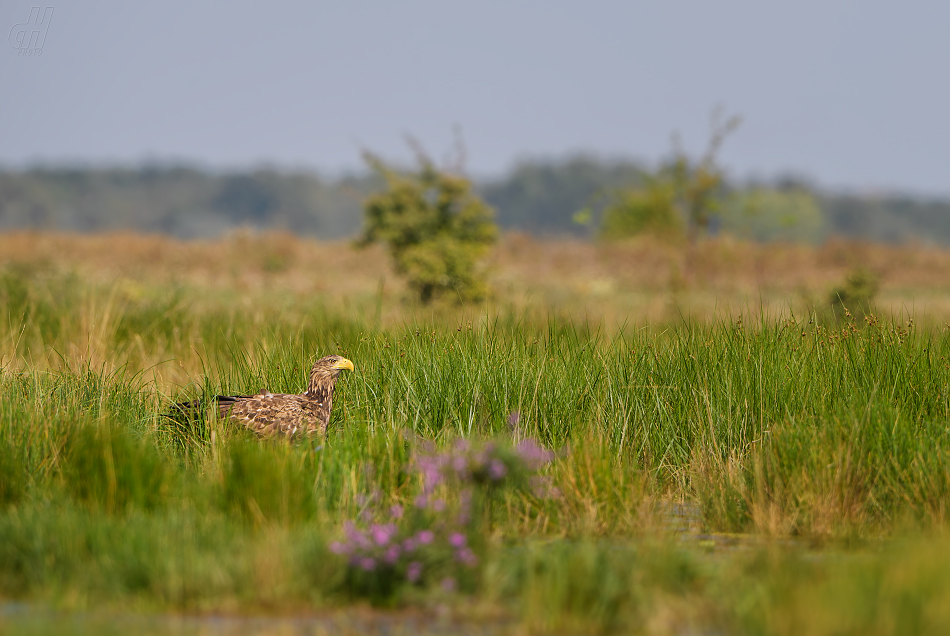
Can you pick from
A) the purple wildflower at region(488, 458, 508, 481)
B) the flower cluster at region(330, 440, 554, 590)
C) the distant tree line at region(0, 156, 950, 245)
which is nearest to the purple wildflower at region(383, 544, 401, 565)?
the flower cluster at region(330, 440, 554, 590)

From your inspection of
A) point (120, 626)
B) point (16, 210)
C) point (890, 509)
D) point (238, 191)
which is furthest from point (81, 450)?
point (238, 191)

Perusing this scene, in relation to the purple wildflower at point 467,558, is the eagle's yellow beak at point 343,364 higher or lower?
higher

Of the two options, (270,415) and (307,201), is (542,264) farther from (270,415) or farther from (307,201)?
(307,201)

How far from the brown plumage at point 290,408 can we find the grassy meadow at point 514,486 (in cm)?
13

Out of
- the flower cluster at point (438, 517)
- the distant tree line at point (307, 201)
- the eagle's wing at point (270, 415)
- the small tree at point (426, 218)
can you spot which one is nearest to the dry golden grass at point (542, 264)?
the small tree at point (426, 218)

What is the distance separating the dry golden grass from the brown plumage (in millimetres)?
17159

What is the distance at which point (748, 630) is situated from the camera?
346cm

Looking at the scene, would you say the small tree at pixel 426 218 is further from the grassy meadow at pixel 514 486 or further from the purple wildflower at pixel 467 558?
the purple wildflower at pixel 467 558

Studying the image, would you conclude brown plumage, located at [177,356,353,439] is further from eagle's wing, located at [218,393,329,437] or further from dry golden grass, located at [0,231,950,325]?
dry golden grass, located at [0,231,950,325]

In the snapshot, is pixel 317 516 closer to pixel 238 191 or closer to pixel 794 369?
pixel 794 369

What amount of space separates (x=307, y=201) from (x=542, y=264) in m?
99.4

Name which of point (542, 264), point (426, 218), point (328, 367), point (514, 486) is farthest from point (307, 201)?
point (514, 486)

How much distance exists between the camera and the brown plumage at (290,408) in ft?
19.7

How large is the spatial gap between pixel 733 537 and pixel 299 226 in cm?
12594
